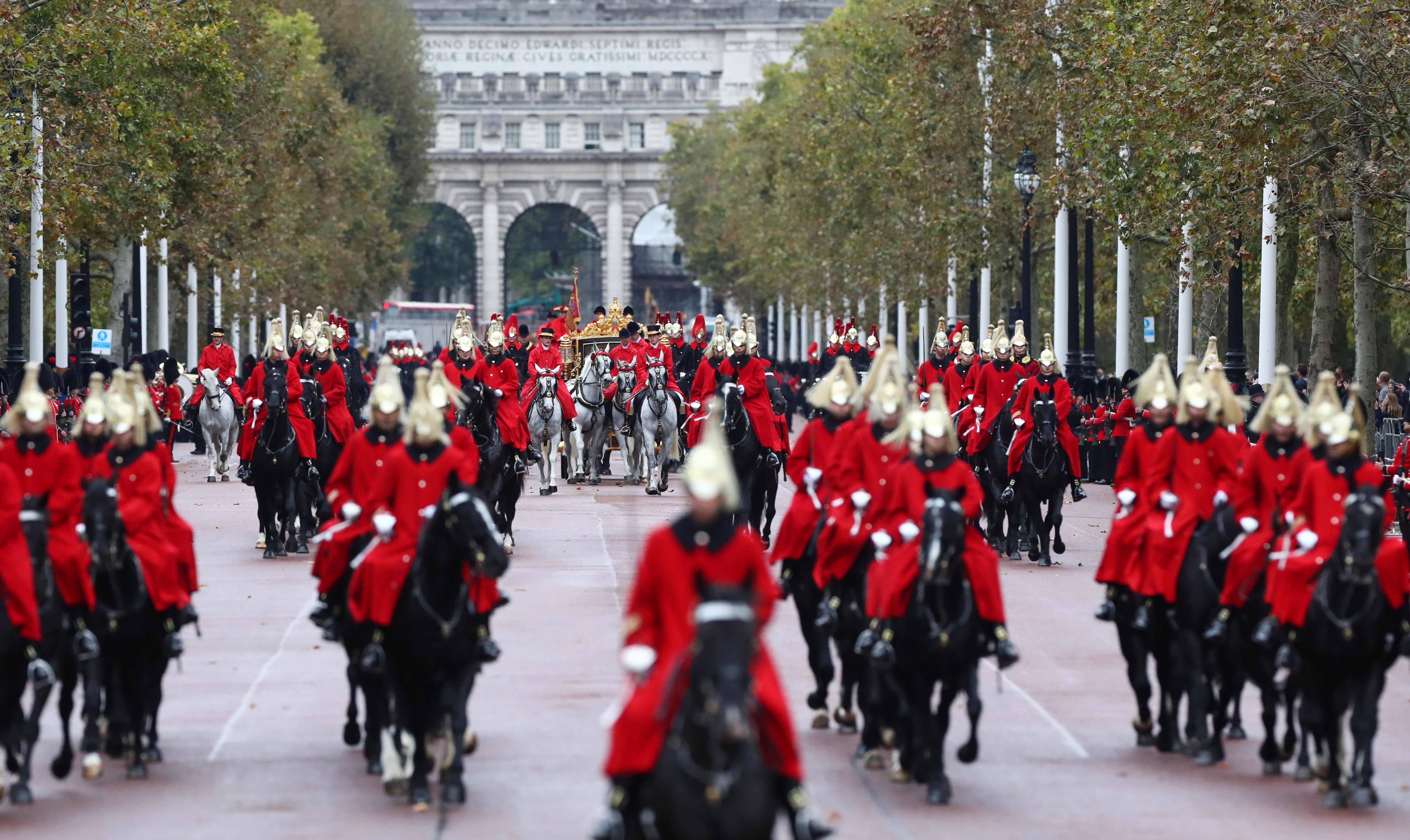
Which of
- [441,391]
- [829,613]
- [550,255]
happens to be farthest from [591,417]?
[550,255]

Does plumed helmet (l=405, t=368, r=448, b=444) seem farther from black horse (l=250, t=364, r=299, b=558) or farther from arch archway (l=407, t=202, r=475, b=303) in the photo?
arch archway (l=407, t=202, r=475, b=303)

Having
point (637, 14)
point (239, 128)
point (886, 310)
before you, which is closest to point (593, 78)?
point (637, 14)

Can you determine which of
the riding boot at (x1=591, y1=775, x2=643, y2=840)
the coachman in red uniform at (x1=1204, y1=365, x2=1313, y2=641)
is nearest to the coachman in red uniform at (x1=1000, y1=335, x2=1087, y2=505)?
the coachman in red uniform at (x1=1204, y1=365, x2=1313, y2=641)

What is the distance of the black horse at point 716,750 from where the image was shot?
7.91 meters

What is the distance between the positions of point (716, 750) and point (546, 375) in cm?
2101

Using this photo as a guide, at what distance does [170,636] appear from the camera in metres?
12.3

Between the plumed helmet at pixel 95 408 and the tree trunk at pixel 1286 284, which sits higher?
the tree trunk at pixel 1286 284

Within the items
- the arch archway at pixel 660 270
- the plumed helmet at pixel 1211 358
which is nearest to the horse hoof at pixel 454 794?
the plumed helmet at pixel 1211 358

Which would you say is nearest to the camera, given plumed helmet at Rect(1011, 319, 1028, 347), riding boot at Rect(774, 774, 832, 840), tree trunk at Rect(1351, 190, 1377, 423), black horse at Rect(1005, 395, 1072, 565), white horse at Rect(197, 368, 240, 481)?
riding boot at Rect(774, 774, 832, 840)

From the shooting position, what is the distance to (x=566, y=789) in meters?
11.7

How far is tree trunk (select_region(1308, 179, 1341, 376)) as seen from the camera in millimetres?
29828

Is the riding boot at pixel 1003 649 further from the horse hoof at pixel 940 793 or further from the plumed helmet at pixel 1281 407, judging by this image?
the plumed helmet at pixel 1281 407

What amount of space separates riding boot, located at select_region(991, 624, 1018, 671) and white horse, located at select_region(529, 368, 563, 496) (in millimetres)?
16773

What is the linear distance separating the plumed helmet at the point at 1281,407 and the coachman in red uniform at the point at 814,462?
2.42m
